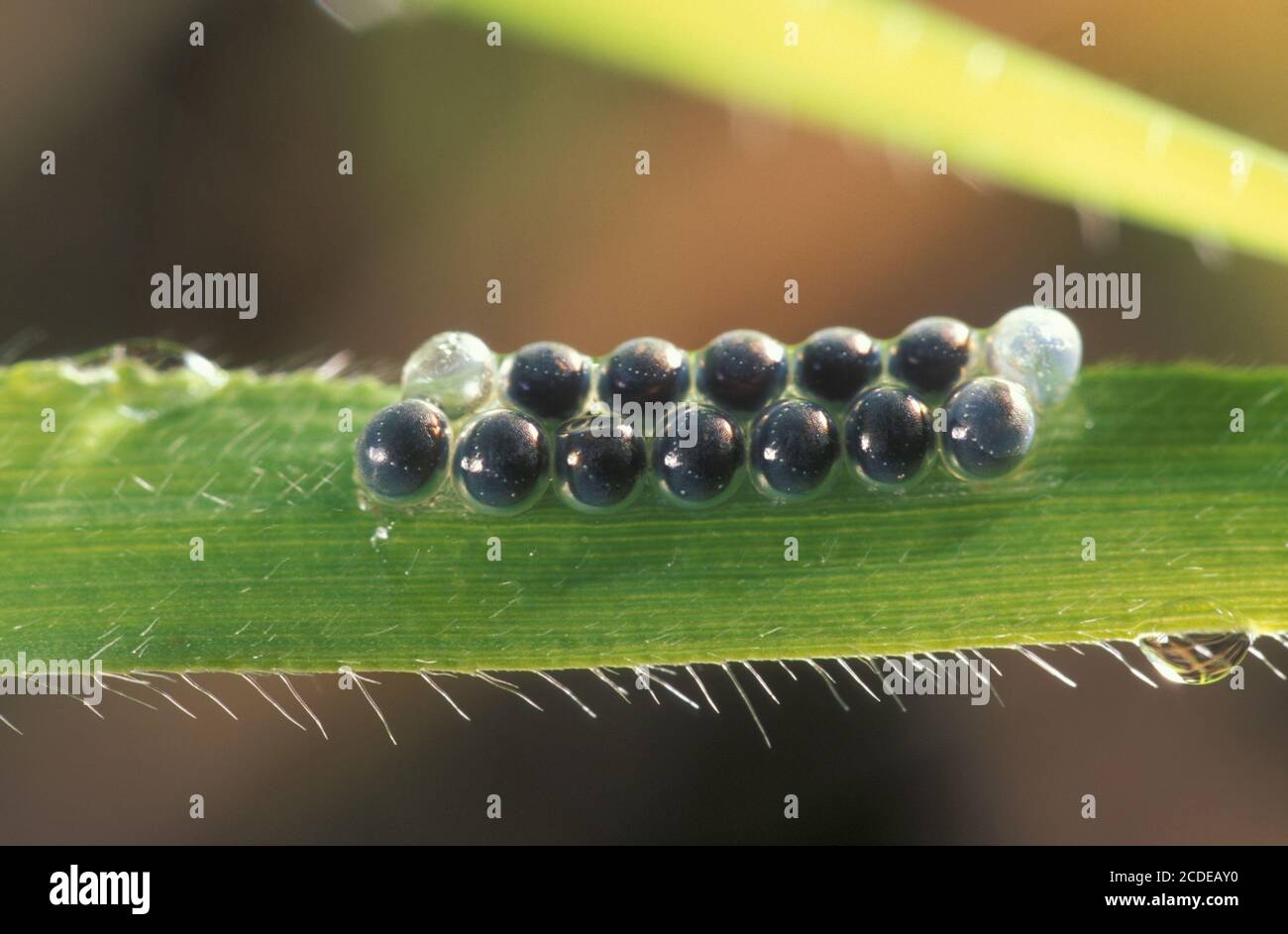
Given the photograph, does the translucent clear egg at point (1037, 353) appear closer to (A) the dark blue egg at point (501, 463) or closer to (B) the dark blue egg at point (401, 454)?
(A) the dark blue egg at point (501, 463)

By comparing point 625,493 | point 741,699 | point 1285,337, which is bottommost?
point 741,699

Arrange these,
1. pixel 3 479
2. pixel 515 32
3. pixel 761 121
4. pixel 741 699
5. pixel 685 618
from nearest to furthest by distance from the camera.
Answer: pixel 685 618, pixel 3 479, pixel 741 699, pixel 515 32, pixel 761 121

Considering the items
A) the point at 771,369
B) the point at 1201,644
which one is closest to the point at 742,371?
the point at 771,369

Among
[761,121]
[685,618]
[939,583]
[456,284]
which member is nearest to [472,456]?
[685,618]

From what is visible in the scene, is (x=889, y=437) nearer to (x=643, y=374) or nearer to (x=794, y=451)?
(x=794, y=451)

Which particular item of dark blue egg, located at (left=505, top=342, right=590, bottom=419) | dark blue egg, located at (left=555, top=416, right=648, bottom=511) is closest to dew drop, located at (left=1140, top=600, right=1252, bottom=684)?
dark blue egg, located at (left=555, top=416, right=648, bottom=511)

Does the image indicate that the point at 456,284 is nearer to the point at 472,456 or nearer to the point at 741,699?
the point at 472,456
